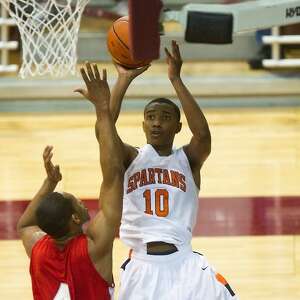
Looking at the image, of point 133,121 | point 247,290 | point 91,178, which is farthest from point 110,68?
point 247,290

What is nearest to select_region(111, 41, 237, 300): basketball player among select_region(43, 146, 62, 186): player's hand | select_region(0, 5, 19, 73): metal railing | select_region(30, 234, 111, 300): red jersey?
select_region(43, 146, 62, 186): player's hand

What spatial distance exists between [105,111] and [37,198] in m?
0.57

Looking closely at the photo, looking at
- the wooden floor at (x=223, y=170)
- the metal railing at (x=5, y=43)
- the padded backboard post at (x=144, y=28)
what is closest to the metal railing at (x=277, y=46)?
the wooden floor at (x=223, y=170)

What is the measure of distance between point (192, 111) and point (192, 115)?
0.02 meters

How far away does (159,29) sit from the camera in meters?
3.36

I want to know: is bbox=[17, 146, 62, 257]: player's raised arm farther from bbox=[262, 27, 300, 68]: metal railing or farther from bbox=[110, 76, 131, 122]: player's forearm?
bbox=[262, 27, 300, 68]: metal railing

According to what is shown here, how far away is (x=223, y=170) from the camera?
6.54 meters

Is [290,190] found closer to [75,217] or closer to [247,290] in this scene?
[247,290]

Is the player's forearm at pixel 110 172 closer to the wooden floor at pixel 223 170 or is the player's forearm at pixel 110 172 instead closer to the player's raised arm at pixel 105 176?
the player's raised arm at pixel 105 176

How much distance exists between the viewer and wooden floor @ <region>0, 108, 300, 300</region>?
5098mm

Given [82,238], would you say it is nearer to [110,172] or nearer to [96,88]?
[110,172]

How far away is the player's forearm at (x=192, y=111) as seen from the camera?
393cm

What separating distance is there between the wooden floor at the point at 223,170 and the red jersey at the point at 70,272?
57.4 inches

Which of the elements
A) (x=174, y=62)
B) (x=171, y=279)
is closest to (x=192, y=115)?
(x=174, y=62)
